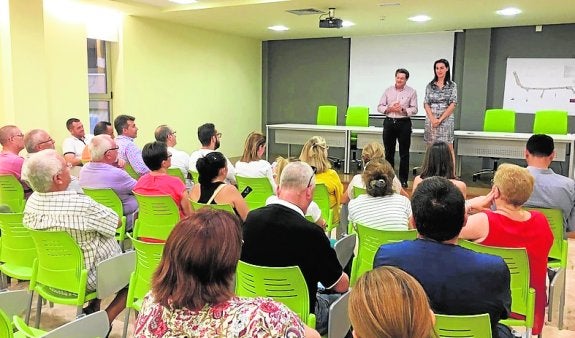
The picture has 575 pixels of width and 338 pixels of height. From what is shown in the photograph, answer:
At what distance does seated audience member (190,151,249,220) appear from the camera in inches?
126

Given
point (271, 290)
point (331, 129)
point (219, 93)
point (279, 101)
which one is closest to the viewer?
point (271, 290)

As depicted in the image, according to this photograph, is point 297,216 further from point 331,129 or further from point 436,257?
point 331,129

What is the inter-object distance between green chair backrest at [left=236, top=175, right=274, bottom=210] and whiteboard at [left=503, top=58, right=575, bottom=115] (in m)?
7.09

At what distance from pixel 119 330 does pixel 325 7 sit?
5.78 m

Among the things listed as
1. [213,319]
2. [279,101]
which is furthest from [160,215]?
[279,101]

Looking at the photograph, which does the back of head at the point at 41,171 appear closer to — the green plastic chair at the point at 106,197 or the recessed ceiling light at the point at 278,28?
the green plastic chair at the point at 106,197

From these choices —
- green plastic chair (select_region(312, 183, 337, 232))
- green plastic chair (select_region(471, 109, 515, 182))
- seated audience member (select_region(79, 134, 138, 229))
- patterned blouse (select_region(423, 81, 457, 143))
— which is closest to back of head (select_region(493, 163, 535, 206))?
green plastic chair (select_region(312, 183, 337, 232))

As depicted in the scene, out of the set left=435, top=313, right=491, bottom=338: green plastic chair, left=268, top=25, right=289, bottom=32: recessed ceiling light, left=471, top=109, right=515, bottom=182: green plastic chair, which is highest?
left=268, top=25, right=289, bottom=32: recessed ceiling light

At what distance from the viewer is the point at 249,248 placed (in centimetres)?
228

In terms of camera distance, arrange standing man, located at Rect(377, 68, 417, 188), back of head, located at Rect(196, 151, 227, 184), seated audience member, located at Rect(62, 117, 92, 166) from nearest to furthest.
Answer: back of head, located at Rect(196, 151, 227, 184) < seated audience member, located at Rect(62, 117, 92, 166) < standing man, located at Rect(377, 68, 417, 188)

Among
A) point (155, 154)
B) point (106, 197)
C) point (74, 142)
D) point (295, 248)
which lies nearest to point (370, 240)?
point (295, 248)

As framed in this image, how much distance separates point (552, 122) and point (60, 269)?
7469mm

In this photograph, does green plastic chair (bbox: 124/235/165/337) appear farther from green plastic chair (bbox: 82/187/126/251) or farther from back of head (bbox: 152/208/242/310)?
green plastic chair (bbox: 82/187/126/251)

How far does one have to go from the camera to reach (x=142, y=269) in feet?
8.04
